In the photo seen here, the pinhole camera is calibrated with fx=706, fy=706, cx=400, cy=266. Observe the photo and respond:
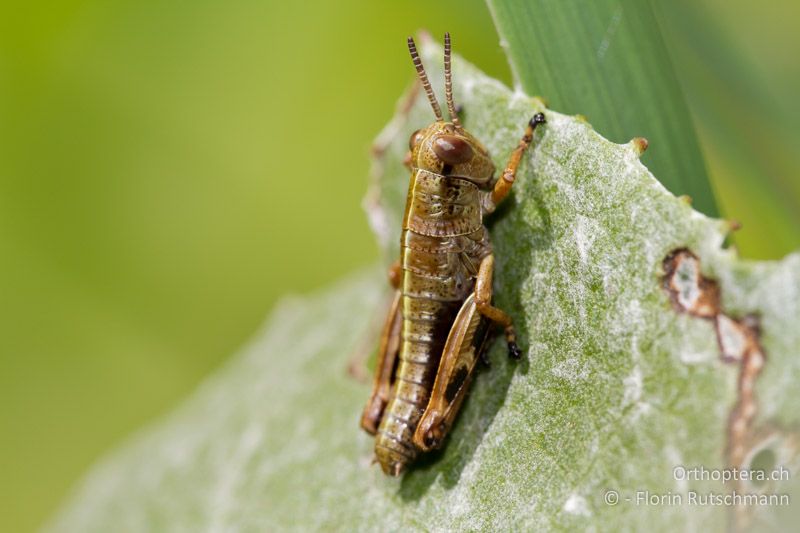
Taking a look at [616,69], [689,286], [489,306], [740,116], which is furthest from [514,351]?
[740,116]

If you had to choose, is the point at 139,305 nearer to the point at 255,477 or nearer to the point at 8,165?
the point at 8,165

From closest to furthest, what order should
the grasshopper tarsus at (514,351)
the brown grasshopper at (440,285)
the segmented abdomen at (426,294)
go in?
the grasshopper tarsus at (514,351) → the brown grasshopper at (440,285) → the segmented abdomen at (426,294)

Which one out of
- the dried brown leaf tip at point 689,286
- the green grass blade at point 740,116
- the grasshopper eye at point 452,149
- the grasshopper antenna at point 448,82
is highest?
the green grass blade at point 740,116

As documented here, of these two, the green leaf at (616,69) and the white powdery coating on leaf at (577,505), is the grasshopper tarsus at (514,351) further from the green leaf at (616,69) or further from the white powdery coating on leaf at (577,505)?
the green leaf at (616,69)

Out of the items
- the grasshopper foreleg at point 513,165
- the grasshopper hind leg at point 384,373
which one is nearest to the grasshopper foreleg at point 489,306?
the grasshopper foreleg at point 513,165

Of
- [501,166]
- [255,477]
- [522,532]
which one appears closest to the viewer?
[522,532]

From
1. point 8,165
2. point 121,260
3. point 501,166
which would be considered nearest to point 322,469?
point 501,166

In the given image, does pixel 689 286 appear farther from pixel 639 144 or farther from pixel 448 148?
pixel 448 148
